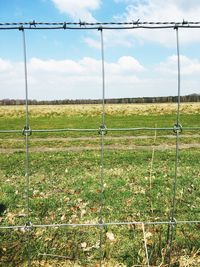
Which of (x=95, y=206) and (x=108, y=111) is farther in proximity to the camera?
(x=108, y=111)

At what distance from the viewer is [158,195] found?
241 inches

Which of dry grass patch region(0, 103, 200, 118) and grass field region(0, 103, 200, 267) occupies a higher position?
dry grass patch region(0, 103, 200, 118)

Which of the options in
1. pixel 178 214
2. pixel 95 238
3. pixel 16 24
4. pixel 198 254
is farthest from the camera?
pixel 178 214

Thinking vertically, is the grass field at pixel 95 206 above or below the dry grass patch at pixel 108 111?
below

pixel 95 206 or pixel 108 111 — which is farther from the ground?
pixel 108 111

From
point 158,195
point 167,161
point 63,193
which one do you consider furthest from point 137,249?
point 167,161

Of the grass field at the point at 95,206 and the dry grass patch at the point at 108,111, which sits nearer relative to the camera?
the grass field at the point at 95,206

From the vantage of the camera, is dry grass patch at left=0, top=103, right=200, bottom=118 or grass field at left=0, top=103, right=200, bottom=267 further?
dry grass patch at left=0, top=103, right=200, bottom=118

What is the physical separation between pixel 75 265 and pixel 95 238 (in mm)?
702

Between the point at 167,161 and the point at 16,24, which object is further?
the point at 167,161

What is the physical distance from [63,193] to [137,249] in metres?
2.60

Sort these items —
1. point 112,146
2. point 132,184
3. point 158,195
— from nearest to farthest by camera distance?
point 158,195 < point 132,184 < point 112,146

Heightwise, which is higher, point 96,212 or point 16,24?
point 16,24

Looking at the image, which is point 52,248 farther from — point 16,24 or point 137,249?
point 16,24
